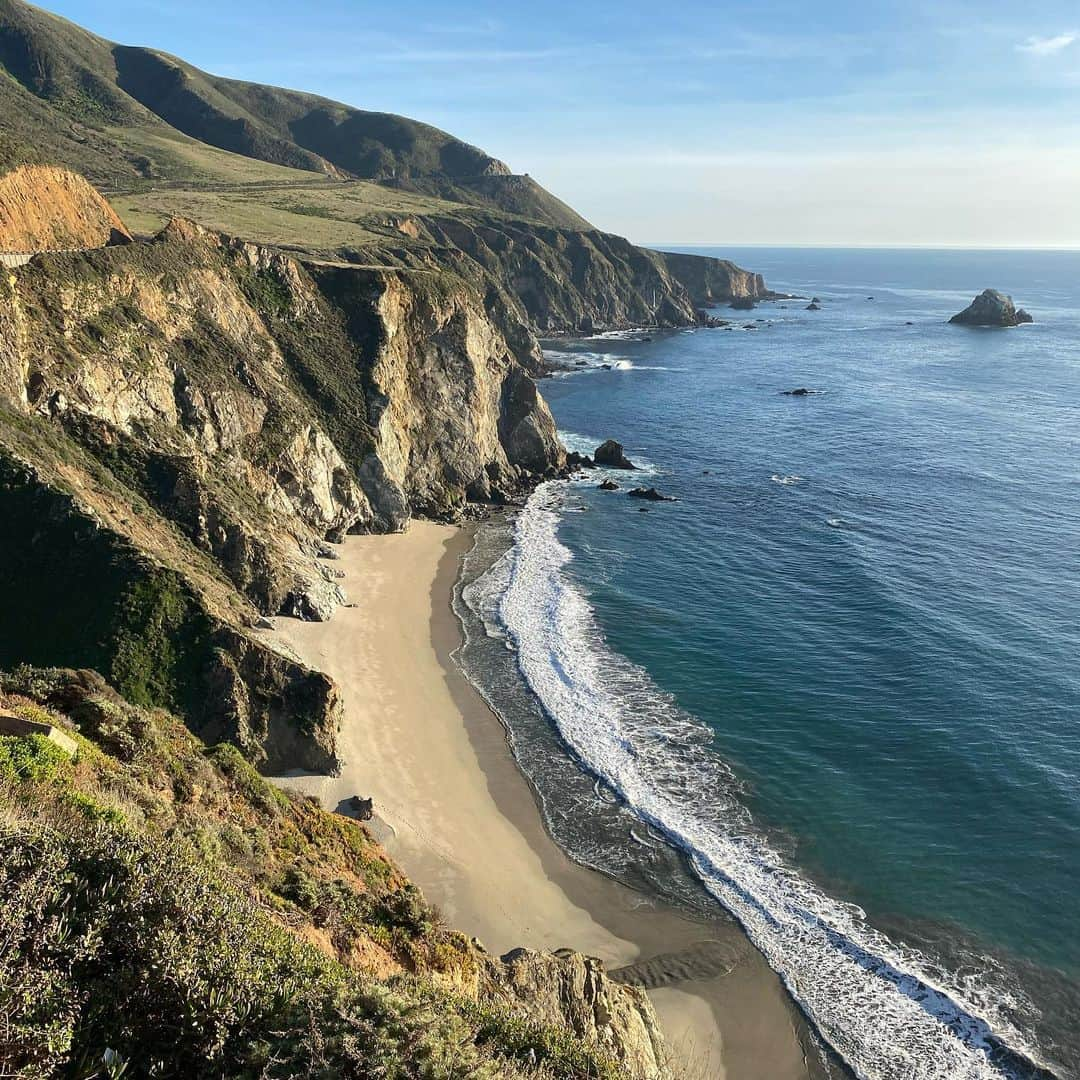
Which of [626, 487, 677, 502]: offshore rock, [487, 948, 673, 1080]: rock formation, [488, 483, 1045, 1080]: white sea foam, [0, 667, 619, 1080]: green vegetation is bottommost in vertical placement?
[488, 483, 1045, 1080]: white sea foam

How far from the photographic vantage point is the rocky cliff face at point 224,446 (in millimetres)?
31031

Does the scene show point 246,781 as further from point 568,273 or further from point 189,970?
point 568,273

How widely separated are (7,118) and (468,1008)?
12158cm

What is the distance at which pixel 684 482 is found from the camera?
246 feet

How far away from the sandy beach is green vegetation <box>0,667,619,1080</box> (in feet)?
34.2

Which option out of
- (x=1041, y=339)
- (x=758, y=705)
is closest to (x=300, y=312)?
(x=758, y=705)

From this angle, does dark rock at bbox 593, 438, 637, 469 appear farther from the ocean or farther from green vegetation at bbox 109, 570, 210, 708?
green vegetation at bbox 109, 570, 210, 708

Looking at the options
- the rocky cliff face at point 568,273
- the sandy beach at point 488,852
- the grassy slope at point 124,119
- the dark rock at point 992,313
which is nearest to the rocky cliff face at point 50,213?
the grassy slope at point 124,119

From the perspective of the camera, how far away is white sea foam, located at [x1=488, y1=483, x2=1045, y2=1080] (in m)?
23.2

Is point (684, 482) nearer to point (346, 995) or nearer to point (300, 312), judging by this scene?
point (300, 312)

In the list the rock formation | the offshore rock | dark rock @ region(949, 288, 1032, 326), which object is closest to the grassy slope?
the offshore rock

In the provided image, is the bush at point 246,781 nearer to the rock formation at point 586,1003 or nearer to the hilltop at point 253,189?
the rock formation at point 586,1003

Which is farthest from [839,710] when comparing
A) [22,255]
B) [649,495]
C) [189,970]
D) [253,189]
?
[253,189]

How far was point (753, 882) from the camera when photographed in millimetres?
28594
